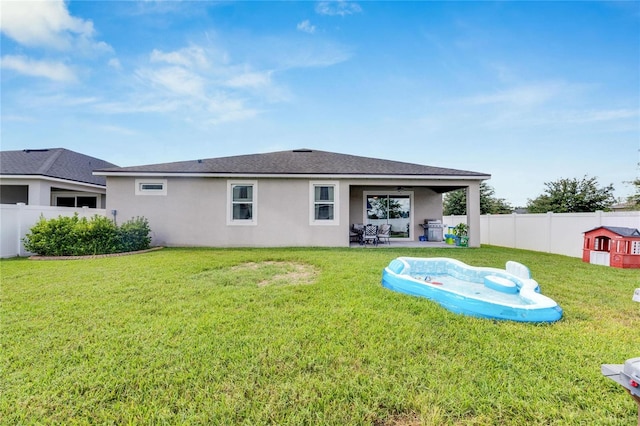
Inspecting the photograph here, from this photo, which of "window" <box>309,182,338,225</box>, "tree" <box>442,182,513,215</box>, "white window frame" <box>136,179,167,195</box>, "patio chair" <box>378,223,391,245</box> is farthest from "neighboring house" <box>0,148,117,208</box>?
"tree" <box>442,182,513,215</box>

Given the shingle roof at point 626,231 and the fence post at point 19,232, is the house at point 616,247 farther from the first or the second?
the fence post at point 19,232

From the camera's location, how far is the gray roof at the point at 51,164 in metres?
13.9

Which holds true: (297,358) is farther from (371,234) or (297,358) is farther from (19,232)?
(19,232)

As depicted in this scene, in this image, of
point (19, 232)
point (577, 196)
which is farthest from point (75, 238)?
point (577, 196)

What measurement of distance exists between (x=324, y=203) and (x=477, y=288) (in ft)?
22.8

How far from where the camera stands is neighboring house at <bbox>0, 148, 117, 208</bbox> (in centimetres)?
1345

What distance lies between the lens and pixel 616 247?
848 cm

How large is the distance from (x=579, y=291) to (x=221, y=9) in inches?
528

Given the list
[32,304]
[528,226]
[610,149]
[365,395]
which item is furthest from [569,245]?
[32,304]

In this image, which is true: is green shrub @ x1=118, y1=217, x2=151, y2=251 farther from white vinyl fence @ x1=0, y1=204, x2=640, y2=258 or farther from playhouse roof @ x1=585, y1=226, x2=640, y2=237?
playhouse roof @ x1=585, y1=226, x2=640, y2=237

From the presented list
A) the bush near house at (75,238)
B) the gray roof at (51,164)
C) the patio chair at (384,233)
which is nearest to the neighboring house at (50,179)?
the gray roof at (51,164)

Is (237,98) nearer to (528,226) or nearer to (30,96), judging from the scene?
(30,96)

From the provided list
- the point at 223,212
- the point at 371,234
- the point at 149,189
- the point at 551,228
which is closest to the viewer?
the point at 551,228

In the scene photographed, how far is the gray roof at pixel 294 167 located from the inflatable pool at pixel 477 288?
530 cm
